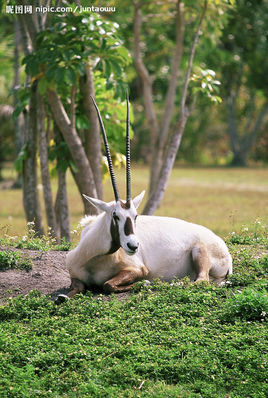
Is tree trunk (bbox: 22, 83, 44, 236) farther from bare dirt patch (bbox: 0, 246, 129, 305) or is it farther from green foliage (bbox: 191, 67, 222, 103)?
bare dirt patch (bbox: 0, 246, 129, 305)

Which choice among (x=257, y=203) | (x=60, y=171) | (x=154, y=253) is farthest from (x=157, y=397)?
(x=257, y=203)

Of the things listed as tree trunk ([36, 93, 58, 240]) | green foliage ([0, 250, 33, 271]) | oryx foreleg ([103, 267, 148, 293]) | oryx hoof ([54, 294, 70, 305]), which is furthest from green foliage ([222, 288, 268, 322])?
tree trunk ([36, 93, 58, 240])

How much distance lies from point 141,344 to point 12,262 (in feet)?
6.50

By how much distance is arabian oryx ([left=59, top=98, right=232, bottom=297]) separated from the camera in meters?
4.70

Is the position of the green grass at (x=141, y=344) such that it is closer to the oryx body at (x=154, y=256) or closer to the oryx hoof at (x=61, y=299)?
the oryx hoof at (x=61, y=299)

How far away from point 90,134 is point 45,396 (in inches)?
188

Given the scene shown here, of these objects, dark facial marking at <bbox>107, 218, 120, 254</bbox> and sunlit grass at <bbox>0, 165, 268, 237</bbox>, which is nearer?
dark facial marking at <bbox>107, 218, 120, 254</bbox>

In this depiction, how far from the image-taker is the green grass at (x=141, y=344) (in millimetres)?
3482

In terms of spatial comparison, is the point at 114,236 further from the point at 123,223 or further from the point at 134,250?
the point at 134,250

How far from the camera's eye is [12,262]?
548 centimetres

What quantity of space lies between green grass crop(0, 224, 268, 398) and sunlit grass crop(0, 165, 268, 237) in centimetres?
262

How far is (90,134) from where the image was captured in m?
7.77

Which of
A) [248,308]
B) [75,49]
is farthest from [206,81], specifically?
[248,308]

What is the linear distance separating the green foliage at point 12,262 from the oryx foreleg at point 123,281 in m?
0.96
